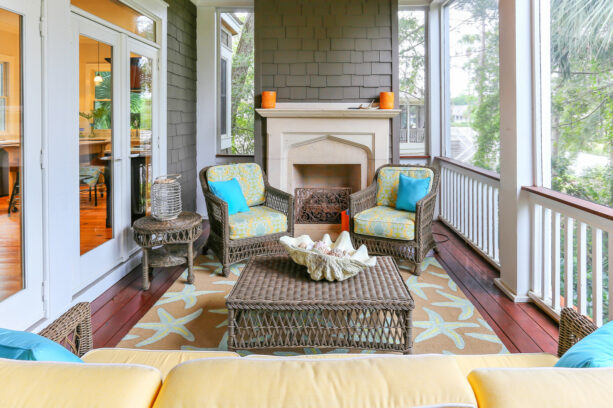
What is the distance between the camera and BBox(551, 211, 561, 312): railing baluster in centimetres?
305

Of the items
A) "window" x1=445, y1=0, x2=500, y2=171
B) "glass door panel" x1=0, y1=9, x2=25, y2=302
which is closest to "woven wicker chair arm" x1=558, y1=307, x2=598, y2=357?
"glass door panel" x1=0, y1=9, x2=25, y2=302

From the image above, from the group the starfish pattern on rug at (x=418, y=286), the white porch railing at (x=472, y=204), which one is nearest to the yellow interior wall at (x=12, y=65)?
the starfish pattern on rug at (x=418, y=286)

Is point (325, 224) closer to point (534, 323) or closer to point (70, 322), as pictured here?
point (534, 323)

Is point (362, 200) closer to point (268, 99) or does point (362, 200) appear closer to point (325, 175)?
point (325, 175)

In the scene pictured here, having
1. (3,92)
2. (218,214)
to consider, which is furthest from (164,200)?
(3,92)

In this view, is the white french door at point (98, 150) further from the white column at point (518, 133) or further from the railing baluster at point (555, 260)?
the railing baluster at point (555, 260)

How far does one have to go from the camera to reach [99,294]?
3578 millimetres

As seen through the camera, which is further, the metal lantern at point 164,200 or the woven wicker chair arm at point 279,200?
the woven wicker chair arm at point 279,200

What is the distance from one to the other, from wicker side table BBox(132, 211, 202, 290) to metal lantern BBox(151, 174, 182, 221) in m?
0.06

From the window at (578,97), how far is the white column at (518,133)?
0.11 metres

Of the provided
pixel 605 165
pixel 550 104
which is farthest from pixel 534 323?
pixel 550 104

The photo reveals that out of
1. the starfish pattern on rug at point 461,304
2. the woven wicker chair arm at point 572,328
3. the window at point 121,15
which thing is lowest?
the starfish pattern on rug at point 461,304

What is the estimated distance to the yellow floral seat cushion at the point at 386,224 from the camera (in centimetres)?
404

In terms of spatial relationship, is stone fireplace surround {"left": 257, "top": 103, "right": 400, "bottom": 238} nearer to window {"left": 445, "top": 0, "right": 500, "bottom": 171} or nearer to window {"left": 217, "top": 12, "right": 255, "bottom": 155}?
window {"left": 445, "top": 0, "right": 500, "bottom": 171}
